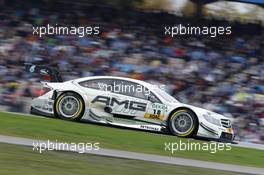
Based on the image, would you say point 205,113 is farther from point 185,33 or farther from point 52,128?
point 185,33

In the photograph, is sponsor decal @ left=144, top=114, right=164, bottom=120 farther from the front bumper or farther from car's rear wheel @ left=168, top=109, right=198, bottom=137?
the front bumper

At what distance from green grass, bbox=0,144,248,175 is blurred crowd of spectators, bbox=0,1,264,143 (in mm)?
6736

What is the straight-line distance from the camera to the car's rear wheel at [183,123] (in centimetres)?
1188

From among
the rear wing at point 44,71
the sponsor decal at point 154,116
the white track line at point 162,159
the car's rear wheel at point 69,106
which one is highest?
the rear wing at point 44,71

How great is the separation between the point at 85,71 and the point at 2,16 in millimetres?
4305

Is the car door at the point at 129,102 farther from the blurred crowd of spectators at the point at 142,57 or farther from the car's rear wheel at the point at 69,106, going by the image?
the blurred crowd of spectators at the point at 142,57

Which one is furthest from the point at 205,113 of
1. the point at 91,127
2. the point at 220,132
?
the point at 91,127

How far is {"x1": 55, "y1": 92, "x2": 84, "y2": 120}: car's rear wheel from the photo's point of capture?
479 inches

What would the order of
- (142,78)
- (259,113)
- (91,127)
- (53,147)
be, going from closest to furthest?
(53,147) < (91,127) < (259,113) < (142,78)

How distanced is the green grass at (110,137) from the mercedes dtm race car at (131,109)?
1.21ft

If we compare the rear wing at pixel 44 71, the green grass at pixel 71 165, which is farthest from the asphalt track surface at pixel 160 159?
the rear wing at pixel 44 71

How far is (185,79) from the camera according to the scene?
1714cm

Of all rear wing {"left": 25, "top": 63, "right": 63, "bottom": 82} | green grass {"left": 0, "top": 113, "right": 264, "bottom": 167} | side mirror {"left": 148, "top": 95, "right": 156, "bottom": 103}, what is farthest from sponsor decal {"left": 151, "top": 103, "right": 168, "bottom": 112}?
rear wing {"left": 25, "top": 63, "right": 63, "bottom": 82}

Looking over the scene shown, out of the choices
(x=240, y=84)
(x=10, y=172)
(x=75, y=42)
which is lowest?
(x=10, y=172)
